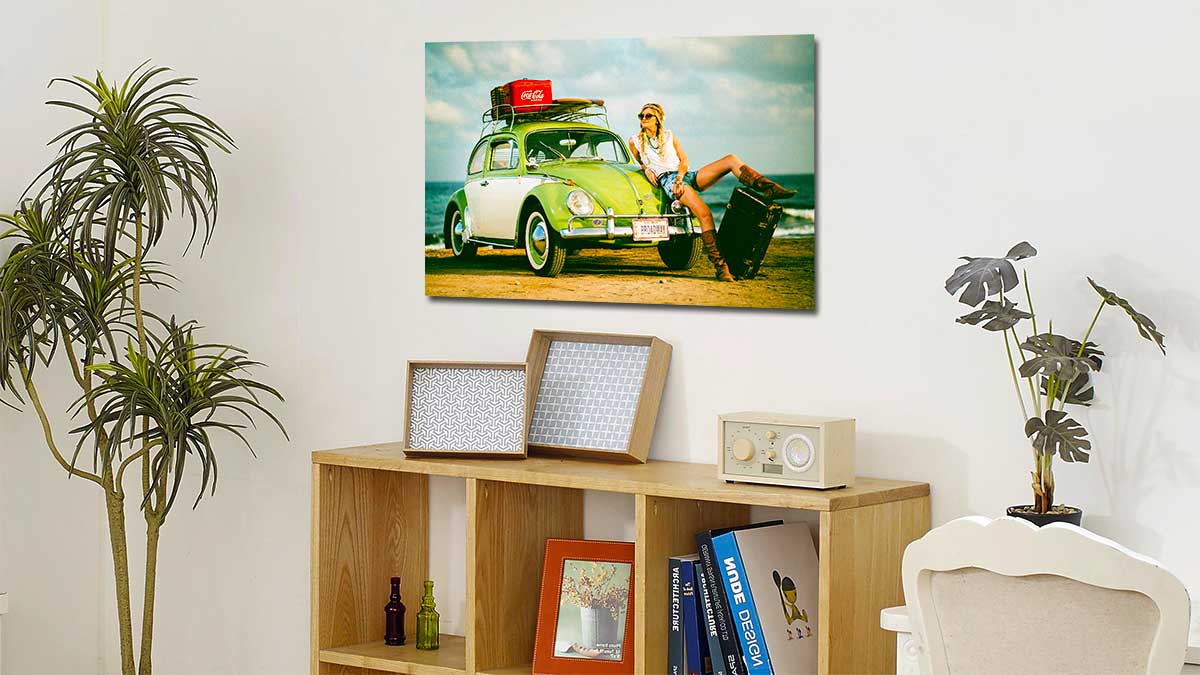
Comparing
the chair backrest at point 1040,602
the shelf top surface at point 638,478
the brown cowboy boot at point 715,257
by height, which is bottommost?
the chair backrest at point 1040,602

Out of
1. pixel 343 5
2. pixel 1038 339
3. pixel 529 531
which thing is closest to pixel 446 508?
pixel 529 531

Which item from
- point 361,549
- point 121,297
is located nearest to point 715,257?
point 361,549

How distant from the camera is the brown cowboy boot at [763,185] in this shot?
10.4 feet

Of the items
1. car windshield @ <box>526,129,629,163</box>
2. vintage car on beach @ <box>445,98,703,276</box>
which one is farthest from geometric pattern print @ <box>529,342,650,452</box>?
car windshield @ <box>526,129,629,163</box>

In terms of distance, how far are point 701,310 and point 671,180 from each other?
11.4 inches

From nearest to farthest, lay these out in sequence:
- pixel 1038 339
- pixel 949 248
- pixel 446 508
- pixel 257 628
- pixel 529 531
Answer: pixel 1038 339, pixel 949 248, pixel 529 531, pixel 446 508, pixel 257 628

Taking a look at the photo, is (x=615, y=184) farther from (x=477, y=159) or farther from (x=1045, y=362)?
(x=1045, y=362)

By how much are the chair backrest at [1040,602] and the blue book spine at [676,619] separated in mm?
829

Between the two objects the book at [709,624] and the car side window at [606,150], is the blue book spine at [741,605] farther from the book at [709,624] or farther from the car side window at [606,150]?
the car side window at [606,150]

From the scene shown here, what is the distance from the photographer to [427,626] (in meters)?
3.46

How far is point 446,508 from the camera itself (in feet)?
11.9

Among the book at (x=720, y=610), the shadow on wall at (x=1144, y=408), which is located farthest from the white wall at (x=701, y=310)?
the book at (x=720, y=610)

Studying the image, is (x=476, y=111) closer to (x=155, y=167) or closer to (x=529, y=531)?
(x=155, y=167)

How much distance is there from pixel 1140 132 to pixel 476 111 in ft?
4.86
